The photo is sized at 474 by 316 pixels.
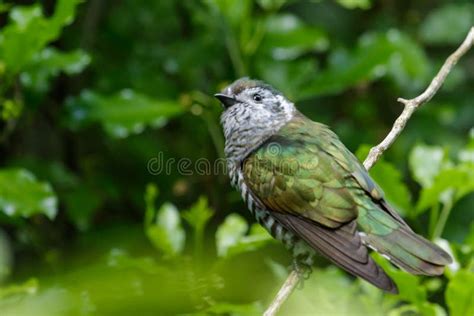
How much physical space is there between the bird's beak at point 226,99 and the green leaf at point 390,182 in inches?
28.9

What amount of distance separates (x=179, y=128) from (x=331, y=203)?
224cm

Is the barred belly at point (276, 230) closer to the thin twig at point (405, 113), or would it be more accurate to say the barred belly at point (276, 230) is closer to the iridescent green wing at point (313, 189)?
the iridescent green wing at point (313, 189)

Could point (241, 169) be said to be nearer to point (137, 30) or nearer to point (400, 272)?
point (400, 272)

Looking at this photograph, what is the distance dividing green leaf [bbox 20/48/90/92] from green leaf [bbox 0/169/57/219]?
538 millimetres

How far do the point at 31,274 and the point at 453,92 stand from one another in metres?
3.25

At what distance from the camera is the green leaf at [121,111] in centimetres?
459

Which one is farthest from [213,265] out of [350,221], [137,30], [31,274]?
[137,30]

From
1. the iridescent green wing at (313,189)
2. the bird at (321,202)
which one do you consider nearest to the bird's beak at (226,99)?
the bird at (321,202)

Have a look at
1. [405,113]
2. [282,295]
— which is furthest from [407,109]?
[282,295]

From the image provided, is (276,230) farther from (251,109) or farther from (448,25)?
(448,25)

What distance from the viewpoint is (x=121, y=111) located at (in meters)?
4.62

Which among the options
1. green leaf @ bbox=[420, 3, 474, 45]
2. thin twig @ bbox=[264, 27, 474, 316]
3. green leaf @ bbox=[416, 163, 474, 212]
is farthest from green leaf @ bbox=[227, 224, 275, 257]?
green leaf @ bbox=[420, 3, 474, 45]

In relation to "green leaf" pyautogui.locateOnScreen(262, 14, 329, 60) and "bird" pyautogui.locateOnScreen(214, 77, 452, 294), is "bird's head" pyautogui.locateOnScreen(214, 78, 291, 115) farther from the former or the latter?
"green leaf" pyautogui.locateOnScreen(262, 14, 329, 60)

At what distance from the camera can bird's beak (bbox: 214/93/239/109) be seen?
4.22 meters
